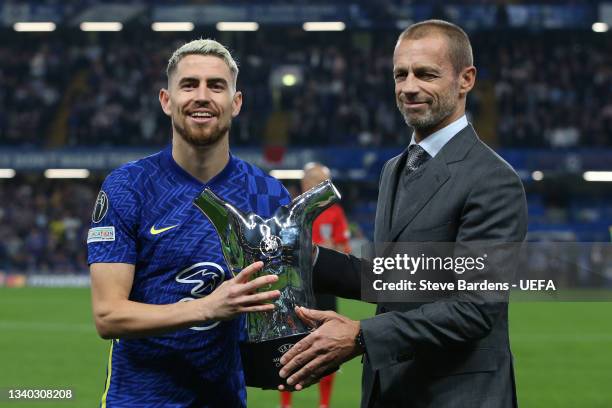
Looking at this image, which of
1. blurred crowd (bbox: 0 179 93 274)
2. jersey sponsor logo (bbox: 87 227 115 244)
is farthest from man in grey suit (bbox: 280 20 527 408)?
blurred crowd (bbox: 0 179 93 274)

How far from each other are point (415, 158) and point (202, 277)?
0.80 m

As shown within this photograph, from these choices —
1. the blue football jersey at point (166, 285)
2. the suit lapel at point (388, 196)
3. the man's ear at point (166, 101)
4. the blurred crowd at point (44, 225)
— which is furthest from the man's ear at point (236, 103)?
the blurred crowd at point (44, 225)

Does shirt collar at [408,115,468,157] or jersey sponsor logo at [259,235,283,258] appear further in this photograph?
shirt collar at [408,115,468,157]

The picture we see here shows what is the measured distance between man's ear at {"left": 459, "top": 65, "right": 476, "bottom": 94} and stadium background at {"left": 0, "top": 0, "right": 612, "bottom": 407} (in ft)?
65.0

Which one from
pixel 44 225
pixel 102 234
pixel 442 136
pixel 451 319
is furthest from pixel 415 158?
pixel 44 225

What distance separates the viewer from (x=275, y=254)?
2803 mm

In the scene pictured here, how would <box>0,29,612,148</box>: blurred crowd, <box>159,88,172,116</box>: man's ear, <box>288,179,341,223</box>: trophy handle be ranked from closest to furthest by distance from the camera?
<box>288,179,341,223</box>: trophy handle < <box>159,88,172,116</box>: man's ear < <box>0,29,612,148</box>: blurred crowd

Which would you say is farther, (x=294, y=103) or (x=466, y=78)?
(x=294, y=103)

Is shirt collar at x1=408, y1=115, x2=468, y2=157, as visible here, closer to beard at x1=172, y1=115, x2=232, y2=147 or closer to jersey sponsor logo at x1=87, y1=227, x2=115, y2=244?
beard at x1=172, y1=115, x2=232, y2=147

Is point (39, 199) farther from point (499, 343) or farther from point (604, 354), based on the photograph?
point (499, 343)

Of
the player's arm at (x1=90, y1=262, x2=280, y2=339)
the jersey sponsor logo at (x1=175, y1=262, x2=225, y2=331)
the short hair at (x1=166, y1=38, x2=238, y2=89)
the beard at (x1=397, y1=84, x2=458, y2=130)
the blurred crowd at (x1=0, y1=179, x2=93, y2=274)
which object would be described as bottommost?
the player's arm at (x1=90, y1=262, x2=280, y2=339)

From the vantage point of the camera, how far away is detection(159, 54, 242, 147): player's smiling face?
10.2 ft

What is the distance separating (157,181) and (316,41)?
28.3 meters

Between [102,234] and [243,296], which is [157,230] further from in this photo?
[243,296]
